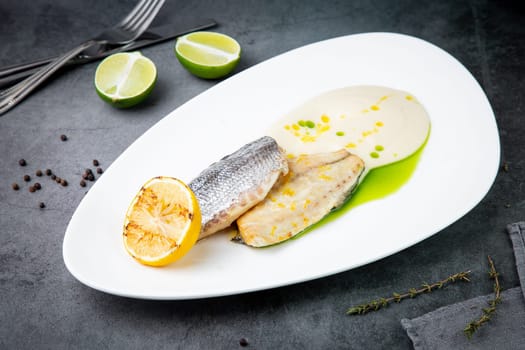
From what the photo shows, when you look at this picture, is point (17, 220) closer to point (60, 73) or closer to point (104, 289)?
point (104, 289)

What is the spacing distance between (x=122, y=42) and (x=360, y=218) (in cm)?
251

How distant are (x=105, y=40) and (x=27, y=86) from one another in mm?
713

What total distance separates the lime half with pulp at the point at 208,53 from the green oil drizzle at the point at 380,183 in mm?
1448

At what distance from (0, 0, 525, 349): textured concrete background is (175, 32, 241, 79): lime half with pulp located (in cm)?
21

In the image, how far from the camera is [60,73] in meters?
4.62

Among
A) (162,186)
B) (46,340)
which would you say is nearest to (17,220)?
(46,340)

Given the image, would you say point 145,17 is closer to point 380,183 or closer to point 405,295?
point 380,183

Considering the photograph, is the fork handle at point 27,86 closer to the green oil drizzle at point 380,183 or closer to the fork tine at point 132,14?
the fork tine at point 132,14

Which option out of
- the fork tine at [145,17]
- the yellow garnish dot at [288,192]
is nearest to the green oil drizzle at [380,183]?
the yellow garnish dot at [288,192]

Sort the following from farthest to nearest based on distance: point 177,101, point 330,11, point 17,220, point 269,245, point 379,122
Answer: point 330,11 < point 177,101 < point 379,122 < point 17,220 < point 269,245

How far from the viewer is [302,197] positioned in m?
3.45

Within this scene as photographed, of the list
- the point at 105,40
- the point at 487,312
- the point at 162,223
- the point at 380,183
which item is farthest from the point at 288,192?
the point at 105,40

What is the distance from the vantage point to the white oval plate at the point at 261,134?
10.0 feet

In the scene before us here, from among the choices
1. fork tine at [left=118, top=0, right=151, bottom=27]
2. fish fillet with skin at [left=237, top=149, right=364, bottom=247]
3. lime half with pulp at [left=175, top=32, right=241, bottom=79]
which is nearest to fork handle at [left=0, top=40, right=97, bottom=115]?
fork tine at [left=118, top=0, right=151, bottom=27]
